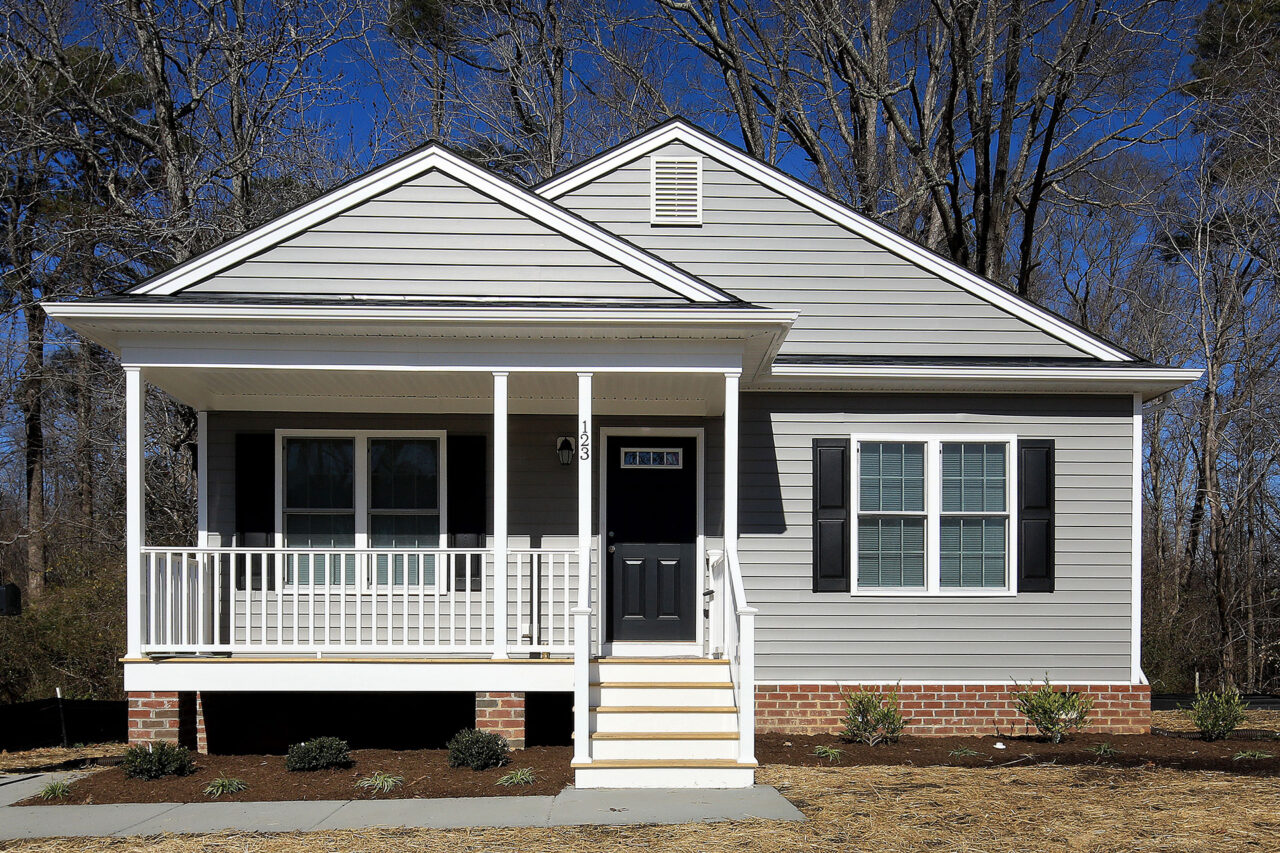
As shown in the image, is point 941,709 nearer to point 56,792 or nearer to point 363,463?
point 363,463

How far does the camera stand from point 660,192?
10.9m

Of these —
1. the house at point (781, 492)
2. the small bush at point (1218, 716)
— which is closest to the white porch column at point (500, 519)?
the house at point (781, 492)

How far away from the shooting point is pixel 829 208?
10.7 m

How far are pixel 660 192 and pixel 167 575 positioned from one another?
595 cm

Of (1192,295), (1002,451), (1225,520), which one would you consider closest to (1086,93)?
(1192,295)

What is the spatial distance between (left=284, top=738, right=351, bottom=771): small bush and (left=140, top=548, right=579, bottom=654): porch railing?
2.47 ft

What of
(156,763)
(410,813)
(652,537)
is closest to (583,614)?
(410,813)

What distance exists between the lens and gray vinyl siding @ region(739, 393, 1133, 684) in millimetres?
9922

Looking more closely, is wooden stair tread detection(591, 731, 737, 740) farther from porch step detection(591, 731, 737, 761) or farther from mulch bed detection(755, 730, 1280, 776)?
mulch bed detection(755, 730, 1280, 776)

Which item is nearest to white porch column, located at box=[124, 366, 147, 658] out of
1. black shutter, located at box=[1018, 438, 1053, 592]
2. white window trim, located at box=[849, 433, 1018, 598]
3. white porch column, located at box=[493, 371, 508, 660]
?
white porch column, located at box=[493, 371, 508, 660]

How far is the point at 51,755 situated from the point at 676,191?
8.44 metres

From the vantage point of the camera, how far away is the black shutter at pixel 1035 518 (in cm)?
992

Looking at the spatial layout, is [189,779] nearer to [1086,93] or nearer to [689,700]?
[689,700]

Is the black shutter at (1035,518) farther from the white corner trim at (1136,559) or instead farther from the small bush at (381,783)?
the small bush at (381,783)
